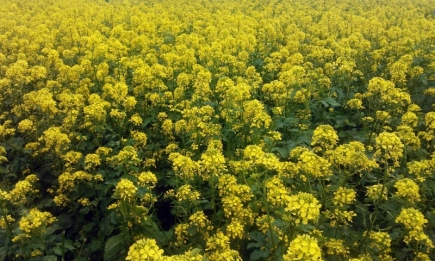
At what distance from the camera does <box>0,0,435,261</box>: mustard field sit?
3.75 metres

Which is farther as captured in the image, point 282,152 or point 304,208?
point 282,152

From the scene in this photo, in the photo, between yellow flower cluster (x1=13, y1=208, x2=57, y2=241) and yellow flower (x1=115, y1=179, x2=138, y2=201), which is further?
yellow flower cluster (x1=13, y1=208, x2=57, y2=241)

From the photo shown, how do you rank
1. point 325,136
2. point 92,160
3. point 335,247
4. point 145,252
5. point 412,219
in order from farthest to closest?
point 92,160 < point 325,136 < point 335,247 < point 412,219 < point 145,252

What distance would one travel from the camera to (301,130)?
5367 mm

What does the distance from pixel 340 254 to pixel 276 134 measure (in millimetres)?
1429

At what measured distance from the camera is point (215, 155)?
388 centimetres

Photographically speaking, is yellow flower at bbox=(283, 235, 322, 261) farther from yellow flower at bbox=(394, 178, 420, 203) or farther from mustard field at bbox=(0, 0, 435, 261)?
yellow flower at bbox=(394, 178, 420, 203)

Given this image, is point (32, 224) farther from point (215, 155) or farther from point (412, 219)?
point (412, 219)

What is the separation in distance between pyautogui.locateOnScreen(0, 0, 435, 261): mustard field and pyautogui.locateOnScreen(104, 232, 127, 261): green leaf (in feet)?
0.10

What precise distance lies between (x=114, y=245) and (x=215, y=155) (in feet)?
4.49

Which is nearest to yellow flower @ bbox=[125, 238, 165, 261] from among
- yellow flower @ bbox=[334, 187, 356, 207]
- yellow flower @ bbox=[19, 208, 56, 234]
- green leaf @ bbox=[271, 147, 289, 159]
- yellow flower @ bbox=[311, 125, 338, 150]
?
yellow flower @ bbox=[19, 208, 56, 234]

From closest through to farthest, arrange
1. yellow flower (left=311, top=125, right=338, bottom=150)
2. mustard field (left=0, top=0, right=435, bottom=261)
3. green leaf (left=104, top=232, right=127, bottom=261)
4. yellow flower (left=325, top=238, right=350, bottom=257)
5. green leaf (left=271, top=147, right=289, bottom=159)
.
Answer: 1. yellow flower (left=325, top=238, right=350, bottom=257)
2. mustard field (left=0, top=0, right=435, bottom=261)
3. green leaf (left=104, top=232, right=127, bottom=261)
4. yellow flower (left=311, top=125, right=338, bottom=150)
5. green leaf (left=271, top=147, right=289, bottom=159)

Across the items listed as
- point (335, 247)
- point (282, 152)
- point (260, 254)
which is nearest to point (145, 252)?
point (260, 254)

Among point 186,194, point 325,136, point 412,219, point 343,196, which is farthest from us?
point 325,136
